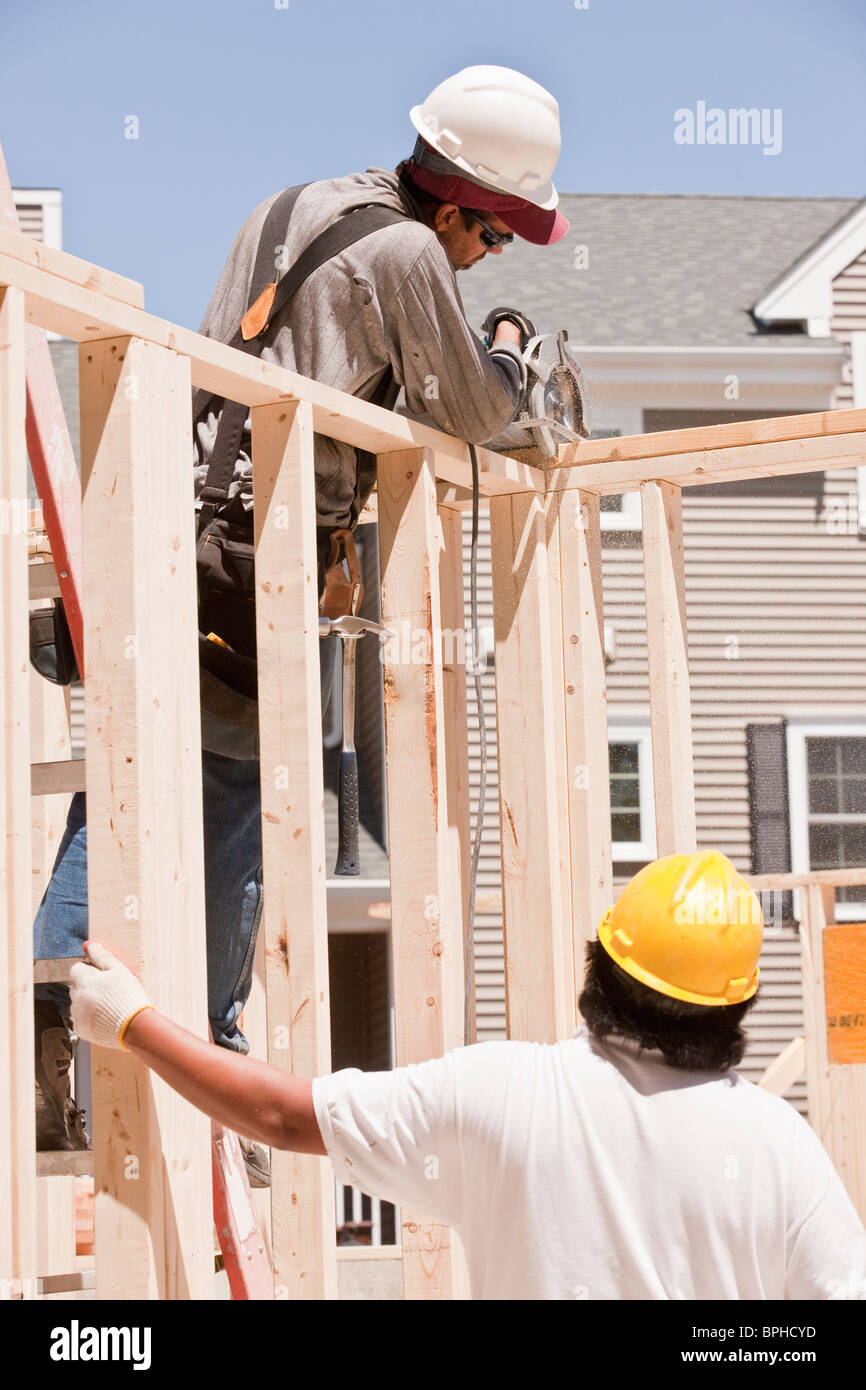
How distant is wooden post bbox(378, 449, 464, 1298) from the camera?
3.13m

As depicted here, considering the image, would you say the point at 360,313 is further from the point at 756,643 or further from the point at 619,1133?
the point at 756,643

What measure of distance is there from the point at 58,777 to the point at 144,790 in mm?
291

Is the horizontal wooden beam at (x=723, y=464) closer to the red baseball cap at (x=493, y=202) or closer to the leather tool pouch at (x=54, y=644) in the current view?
the red baseball cap at (x=493, y=202)

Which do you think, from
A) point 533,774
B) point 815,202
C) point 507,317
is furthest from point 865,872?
point 815,202

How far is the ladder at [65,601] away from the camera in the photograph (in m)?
2.62

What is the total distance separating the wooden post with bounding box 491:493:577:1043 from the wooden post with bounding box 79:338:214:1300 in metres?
1.30

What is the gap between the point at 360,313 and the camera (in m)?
3.01

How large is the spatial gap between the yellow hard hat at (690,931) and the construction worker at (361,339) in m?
1.11

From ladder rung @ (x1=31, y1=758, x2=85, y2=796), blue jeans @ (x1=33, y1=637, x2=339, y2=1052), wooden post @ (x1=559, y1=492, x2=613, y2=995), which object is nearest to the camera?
ladder rung @ (x1=31, y1=758, x2=85, y2=796)

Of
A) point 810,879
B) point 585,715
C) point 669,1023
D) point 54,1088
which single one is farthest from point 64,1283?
point 810,879

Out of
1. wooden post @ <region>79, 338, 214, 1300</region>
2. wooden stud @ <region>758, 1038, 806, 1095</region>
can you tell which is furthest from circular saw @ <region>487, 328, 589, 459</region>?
wooden stud @ <region>758, 1038, 806, 1095</region>

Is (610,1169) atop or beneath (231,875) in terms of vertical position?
beneath

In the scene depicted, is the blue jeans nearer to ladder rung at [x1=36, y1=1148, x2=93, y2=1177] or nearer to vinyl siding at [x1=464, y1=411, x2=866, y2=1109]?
ladder rung at [x1=36, y1=1148, x2=93, y2=1177]

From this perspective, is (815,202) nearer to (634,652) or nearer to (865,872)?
(634,652)
